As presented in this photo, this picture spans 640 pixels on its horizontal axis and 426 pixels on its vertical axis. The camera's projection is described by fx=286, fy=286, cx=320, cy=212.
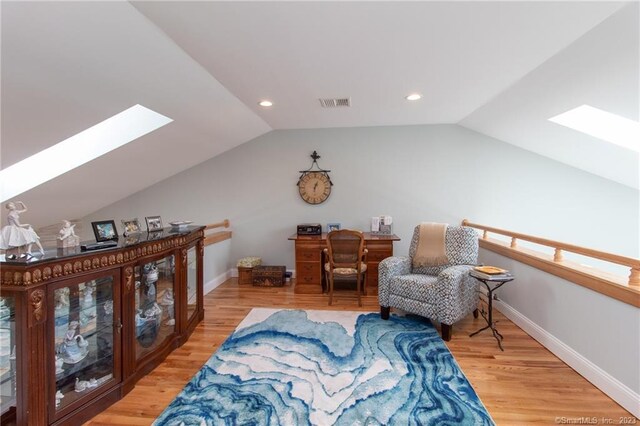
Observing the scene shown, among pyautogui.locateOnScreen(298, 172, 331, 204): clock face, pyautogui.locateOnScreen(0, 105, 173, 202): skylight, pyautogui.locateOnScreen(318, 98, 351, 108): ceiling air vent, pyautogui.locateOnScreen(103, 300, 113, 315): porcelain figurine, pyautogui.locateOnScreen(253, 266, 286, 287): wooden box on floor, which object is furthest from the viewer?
pyautogui.locateOnScreen(298, 172, 331, 204): clock face

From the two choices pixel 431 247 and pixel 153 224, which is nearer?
pixel 153 224

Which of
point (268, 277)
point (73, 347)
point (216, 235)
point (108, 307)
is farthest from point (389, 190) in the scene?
point (73, 347)

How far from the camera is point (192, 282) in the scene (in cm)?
284

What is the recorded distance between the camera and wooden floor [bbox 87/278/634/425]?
171 cm

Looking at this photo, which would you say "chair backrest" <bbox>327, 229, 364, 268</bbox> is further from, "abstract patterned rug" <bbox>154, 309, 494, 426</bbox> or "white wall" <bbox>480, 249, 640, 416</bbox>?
"white wall" <bbox>480, 249, 640, 416</bbox>

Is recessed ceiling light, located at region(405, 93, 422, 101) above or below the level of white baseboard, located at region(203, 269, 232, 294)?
above

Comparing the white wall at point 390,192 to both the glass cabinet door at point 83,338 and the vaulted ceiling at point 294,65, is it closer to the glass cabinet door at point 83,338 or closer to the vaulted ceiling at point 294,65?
the vaulted ceiling at point 294,65

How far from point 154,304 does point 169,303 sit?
0.13m

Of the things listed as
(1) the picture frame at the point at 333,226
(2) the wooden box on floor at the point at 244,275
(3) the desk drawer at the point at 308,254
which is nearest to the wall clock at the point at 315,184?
(1) the picture frame at the point at 333,226

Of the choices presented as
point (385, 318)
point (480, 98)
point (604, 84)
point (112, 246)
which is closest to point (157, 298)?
point (112, 246)

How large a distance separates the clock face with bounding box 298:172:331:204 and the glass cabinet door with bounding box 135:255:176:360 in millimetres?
2331

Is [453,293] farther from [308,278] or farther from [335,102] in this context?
[335,102]

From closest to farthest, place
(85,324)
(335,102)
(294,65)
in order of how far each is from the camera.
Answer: (85,324), (294,65), (335,102)

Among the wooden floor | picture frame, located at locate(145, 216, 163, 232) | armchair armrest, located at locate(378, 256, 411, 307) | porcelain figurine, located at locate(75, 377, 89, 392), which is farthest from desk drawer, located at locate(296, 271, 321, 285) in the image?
porcelain figurine, located at locate(75, 377, 89, 392)
